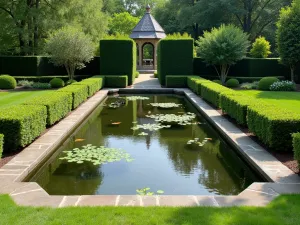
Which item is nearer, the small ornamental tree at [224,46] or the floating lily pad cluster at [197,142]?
the floating lily pad cluster at [197,142]

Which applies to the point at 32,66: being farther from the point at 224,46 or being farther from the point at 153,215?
the point at 153,215

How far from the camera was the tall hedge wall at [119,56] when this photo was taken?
22688mm

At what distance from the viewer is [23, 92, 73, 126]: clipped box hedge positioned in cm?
908

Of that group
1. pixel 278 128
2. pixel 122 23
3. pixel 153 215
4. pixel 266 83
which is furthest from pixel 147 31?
Result: pixel 153 215

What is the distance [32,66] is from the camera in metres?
24.4

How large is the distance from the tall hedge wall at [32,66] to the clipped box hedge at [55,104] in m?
13.4

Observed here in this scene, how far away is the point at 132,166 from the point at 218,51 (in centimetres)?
1617

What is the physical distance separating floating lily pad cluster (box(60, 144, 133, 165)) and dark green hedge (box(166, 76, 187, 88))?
13946 mm

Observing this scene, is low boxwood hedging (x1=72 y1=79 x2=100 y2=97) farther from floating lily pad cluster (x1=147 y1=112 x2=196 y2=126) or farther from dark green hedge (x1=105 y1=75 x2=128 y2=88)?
floating lily pad cluster (x1=147 y1=112 x2=196 y2=126)

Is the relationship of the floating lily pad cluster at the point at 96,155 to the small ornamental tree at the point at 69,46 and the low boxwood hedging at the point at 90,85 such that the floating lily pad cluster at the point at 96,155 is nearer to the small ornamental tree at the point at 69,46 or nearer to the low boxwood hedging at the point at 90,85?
the low boxwood hedging at the point at 90,85

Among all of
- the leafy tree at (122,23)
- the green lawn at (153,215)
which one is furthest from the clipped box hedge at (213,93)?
the leafy tree at (122,23)

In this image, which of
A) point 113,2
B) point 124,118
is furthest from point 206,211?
point 113,2

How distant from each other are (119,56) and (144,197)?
18822mm

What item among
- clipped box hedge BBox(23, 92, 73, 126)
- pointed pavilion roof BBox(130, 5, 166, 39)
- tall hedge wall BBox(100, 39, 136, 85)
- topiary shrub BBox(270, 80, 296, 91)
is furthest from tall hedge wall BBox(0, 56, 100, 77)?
clipped box hedge BBox(23, 92, 73, 126)
